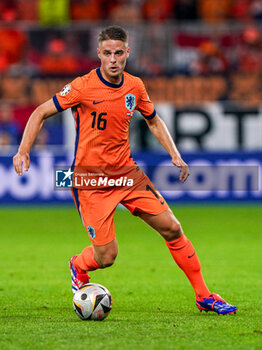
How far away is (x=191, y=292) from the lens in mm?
6934

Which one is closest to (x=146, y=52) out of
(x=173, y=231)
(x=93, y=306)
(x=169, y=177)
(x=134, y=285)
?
(x=169, y=177)

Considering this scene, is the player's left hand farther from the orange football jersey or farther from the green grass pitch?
the green grass pitch

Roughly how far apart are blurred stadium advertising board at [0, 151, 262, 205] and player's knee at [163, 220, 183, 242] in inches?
320

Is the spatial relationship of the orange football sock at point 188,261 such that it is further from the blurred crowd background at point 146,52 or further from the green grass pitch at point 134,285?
the blurred crowd background at point 146,52

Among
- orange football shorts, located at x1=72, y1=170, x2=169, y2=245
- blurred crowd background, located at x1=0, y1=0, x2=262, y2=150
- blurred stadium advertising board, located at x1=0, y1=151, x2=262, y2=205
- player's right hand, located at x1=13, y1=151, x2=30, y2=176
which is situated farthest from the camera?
blurred crowd background, located at x1=0, y1=0, x2=262, y2=150

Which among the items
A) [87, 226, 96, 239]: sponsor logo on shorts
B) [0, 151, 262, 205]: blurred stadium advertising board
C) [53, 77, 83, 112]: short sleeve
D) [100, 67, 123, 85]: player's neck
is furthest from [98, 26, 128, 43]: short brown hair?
[0, 151, 262, 205]: blurred stadium advertising board

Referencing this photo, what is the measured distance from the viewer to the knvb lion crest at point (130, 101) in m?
5.61

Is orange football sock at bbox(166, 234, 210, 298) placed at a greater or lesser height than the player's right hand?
lesser

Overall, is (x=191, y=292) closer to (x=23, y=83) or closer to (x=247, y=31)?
(x=23, y=83)

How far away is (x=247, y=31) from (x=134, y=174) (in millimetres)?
11217

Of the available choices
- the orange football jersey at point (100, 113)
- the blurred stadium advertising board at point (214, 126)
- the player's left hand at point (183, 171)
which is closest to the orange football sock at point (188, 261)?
the player's left hand at point (183, 171)

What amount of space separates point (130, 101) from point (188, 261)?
1.32 meters

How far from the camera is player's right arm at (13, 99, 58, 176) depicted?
514 centimetres

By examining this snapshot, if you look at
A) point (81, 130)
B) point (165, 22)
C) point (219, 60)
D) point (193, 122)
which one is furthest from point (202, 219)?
point (81, 130)
